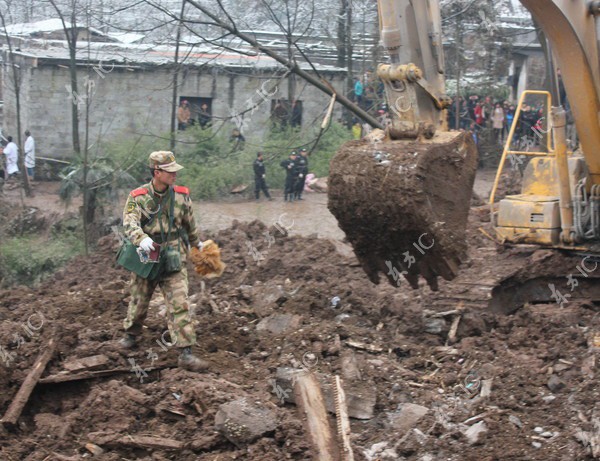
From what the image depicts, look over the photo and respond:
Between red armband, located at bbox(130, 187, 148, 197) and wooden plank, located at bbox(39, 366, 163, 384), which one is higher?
red armband, located at bbox(130, 187, 148, 197)

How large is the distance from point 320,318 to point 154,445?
331 cm

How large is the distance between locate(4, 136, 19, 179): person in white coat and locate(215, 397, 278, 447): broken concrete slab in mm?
16354

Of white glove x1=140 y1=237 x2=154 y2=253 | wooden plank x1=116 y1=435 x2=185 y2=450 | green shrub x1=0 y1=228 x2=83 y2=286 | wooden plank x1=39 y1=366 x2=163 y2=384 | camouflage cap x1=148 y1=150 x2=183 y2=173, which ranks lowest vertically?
green shrub x1=0 y1=228 x2=83 y2=286

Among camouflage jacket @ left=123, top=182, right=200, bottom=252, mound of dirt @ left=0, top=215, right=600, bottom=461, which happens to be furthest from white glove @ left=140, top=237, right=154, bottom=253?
mound of dirt @ left=0, top=215, right=600, bottom=461

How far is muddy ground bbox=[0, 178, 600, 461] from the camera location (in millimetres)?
6738

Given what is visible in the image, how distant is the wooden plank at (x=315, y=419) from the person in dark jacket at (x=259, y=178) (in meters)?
12.4

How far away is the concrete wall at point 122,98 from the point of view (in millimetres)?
22719

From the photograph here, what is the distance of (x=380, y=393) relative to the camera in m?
Result: 7.64

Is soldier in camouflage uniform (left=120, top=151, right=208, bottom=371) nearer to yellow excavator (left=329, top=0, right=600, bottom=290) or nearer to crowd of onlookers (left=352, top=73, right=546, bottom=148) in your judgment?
yellow excavator (left=329, top=0, right=600, bottom=290)

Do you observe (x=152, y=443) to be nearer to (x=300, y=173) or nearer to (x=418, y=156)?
(x=418, y=156)

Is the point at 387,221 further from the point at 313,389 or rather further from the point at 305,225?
the point at 305,225

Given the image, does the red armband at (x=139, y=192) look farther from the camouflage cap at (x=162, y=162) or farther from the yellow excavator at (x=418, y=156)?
the yellow excavator at (x=418, y=156)

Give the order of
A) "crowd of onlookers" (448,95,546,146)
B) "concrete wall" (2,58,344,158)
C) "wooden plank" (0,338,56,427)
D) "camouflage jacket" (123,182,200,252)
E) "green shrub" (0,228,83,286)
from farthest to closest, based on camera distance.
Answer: "concrete wall" (2,58,344,158)
"crowd of onlookers" (448,95,546,146)
"green shrub" (0,228,83,286)
"camouflage jacket" (123,182,200,252)
"wooden plank" (0,338,56,427)

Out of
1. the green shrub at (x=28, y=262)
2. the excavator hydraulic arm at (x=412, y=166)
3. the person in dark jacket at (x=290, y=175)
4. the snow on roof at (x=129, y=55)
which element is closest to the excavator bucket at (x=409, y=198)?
the excavator hydraulic arm at (x=412, y=166)
